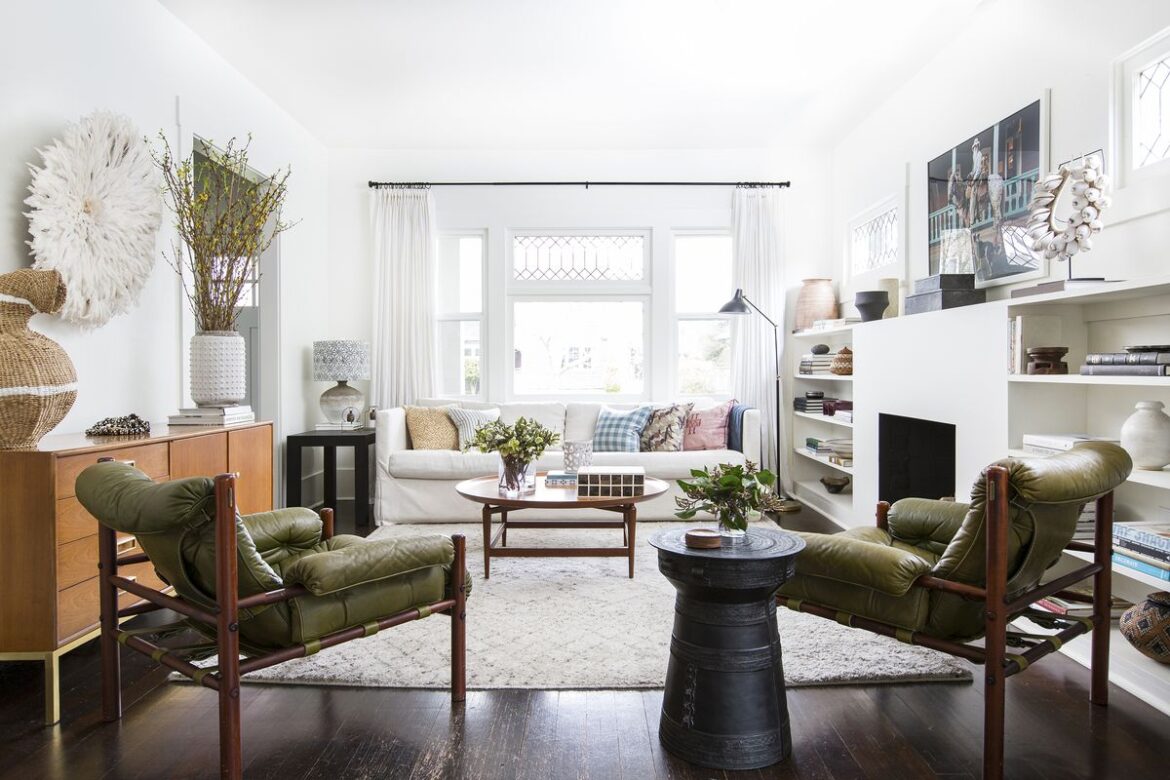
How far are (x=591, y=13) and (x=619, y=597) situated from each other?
2.92 m

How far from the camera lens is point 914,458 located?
4027 millimetres

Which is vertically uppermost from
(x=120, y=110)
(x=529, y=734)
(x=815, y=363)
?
(x=120, y=110)

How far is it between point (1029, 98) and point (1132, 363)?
1613mm

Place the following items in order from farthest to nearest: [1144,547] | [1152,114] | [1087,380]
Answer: [1152,114], [1087,380], [1144,547]

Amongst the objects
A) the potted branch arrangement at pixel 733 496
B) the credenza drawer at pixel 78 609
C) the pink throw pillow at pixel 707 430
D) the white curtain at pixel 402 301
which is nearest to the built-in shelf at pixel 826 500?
the pink throw pillow at pixel 707 430

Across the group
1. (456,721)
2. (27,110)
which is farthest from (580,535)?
(27,110)

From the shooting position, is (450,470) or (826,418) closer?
(450,470)

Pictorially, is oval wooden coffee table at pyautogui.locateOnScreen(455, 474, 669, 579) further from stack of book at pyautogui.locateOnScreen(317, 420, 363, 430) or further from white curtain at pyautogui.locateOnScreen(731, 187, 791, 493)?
white curtain at pyautogui.locateOnScreen(731, 187, 791, 493)

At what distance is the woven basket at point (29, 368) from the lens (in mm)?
2307

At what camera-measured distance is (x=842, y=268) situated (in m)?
5.84

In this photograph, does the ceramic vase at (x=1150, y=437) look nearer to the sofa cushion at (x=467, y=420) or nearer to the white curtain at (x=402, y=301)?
the sofa cushion at (x=467, y=420)

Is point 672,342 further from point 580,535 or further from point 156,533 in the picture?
point 156,533

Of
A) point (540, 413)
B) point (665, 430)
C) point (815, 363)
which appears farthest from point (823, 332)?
point (540, 413)

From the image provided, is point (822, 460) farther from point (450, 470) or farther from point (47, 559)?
point (47, 559)
